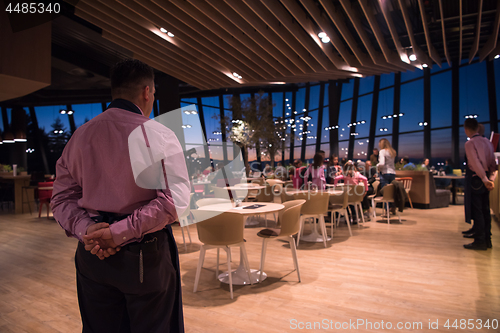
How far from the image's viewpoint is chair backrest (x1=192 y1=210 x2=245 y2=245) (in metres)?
3.03

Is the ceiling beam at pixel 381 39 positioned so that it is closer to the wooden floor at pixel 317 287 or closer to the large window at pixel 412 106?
the wooden floor at pixel 317 287

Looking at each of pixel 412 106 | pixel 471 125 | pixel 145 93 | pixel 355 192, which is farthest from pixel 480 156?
pixel 412 106

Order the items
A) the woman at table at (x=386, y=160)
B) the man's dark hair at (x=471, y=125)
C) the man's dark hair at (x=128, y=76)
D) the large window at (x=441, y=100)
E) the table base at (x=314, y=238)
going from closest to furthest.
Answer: the man's dark hair at (x=128, y=76)
the man's dark hair at (x=471, y=125)
the table base at (x=314, y=238)
the woman at table at (x=386, y=160)
the large window at (x=441, y=100)

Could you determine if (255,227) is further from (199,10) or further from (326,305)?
(199,10)

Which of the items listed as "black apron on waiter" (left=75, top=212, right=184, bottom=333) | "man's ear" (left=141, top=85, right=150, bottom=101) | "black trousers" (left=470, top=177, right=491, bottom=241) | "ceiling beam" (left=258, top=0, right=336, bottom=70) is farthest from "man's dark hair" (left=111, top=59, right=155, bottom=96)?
"black trousers" (left=470, top=177, right=491, bottom=241)

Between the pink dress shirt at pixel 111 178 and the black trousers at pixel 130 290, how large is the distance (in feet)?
0.25

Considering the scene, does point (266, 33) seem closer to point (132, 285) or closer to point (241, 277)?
point (241, 277)

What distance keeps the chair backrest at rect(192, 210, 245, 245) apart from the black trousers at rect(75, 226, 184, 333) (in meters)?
1.87

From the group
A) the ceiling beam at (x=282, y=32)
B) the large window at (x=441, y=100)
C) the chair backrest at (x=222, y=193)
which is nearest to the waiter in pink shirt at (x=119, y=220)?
the ceiling beam at (x=282, y=32)

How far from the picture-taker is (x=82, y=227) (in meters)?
1.05

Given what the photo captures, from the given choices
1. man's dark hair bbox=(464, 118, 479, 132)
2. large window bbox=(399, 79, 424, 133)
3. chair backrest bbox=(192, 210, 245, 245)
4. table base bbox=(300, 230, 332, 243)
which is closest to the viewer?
chair backrest bbox=(192, 210, 245, 245)

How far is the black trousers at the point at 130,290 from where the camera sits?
105 centimetres

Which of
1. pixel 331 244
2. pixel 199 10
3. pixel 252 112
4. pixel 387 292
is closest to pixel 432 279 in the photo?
pixel 387 292

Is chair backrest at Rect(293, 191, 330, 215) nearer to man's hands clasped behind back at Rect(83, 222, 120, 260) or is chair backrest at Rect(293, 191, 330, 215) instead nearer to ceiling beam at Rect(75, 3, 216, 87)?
man's hands clasped behind back at Rect(83, 222, 120, 260)
